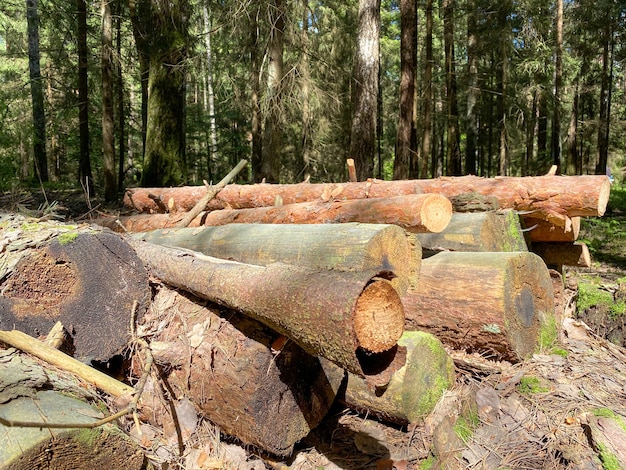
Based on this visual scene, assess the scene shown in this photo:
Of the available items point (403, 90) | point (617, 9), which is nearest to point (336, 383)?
point (403, 90)

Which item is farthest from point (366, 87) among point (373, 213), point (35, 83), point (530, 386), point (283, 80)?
point (35, 83)

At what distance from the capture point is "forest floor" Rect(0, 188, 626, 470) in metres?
2.50

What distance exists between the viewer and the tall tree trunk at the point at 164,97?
9.70 m

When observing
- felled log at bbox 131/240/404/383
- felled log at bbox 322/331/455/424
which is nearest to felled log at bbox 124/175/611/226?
felled log at bbox 322/331/455/424

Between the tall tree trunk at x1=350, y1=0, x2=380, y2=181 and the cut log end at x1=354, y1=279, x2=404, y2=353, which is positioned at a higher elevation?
the tall tree trunk at x1=350, y1=0, x2=380, y2=181

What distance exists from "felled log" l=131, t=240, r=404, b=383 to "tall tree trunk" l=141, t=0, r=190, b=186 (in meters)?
8.13

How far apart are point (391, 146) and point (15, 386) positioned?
33.2m

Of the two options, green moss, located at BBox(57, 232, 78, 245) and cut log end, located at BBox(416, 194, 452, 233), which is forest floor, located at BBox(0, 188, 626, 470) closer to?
cut log end, located at BBox(416, 194, 452, 233)

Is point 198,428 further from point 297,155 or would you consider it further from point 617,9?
point 617,9

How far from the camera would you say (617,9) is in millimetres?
18422

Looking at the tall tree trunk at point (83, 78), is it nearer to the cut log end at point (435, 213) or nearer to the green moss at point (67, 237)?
the green moss at point (67, 237)

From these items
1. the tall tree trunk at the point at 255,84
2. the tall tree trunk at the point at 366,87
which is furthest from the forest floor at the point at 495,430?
the tall tree trunk at the point at 255,84

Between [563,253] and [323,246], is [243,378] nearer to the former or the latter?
[323,246]

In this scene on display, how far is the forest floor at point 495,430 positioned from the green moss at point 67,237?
4.81 ft
